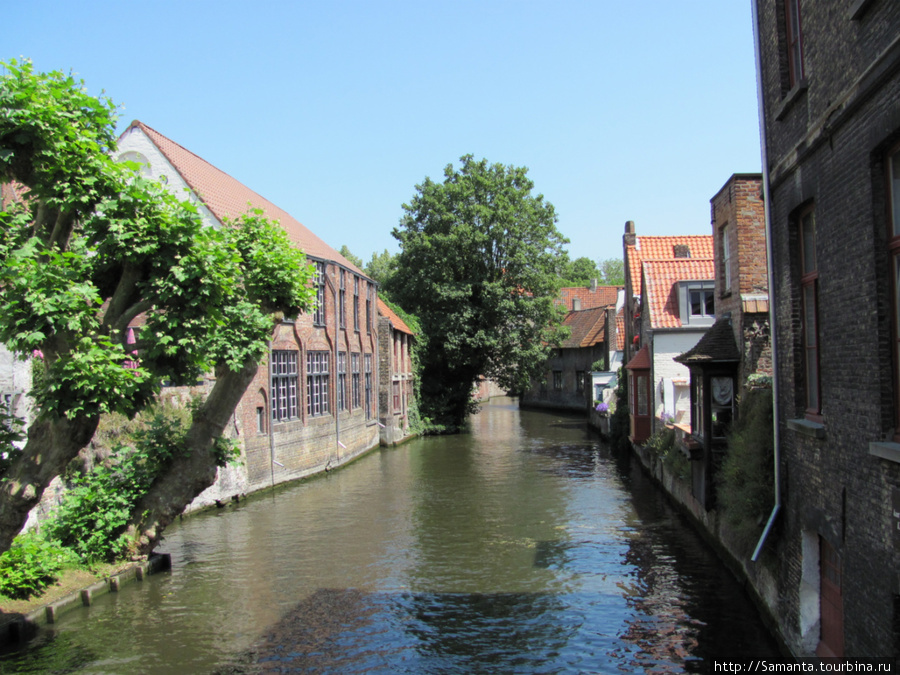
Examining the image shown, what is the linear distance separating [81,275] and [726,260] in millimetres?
11347

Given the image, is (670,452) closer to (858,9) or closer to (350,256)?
(858,9)

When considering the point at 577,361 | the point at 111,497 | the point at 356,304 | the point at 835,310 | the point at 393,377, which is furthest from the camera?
the point at 577,361

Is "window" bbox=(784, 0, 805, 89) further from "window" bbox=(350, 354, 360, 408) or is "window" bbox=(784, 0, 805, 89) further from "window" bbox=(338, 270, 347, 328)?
"window" bbox=(350, 354, 360, 408)

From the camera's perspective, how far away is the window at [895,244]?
5281mm

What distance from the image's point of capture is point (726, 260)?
47.4ft

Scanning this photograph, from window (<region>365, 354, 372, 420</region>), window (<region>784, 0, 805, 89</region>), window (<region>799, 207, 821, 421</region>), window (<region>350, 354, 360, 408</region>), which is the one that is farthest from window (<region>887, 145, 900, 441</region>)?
window (<region>365, 354, 372, 420</region>)

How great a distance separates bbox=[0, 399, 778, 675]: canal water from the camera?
29.9ft

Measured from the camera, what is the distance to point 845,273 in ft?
19.9

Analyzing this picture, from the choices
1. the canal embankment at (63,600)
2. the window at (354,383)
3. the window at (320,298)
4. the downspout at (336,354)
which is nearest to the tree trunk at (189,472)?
the canal embankment at (63,600)

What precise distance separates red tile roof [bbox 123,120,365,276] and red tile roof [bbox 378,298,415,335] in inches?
178

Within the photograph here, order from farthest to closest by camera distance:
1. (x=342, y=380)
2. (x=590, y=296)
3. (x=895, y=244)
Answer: (x=590, y=296) < (x=342, y=380) < (x=895, y=244)

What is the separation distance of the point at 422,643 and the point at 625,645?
8.63 ft

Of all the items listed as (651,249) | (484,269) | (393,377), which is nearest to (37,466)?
(651,249)

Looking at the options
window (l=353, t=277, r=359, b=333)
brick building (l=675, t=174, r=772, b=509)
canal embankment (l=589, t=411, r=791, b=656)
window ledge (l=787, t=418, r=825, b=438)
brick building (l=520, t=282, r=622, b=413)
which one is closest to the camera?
window ledge (l=787, t=418, r=825, b=438)
